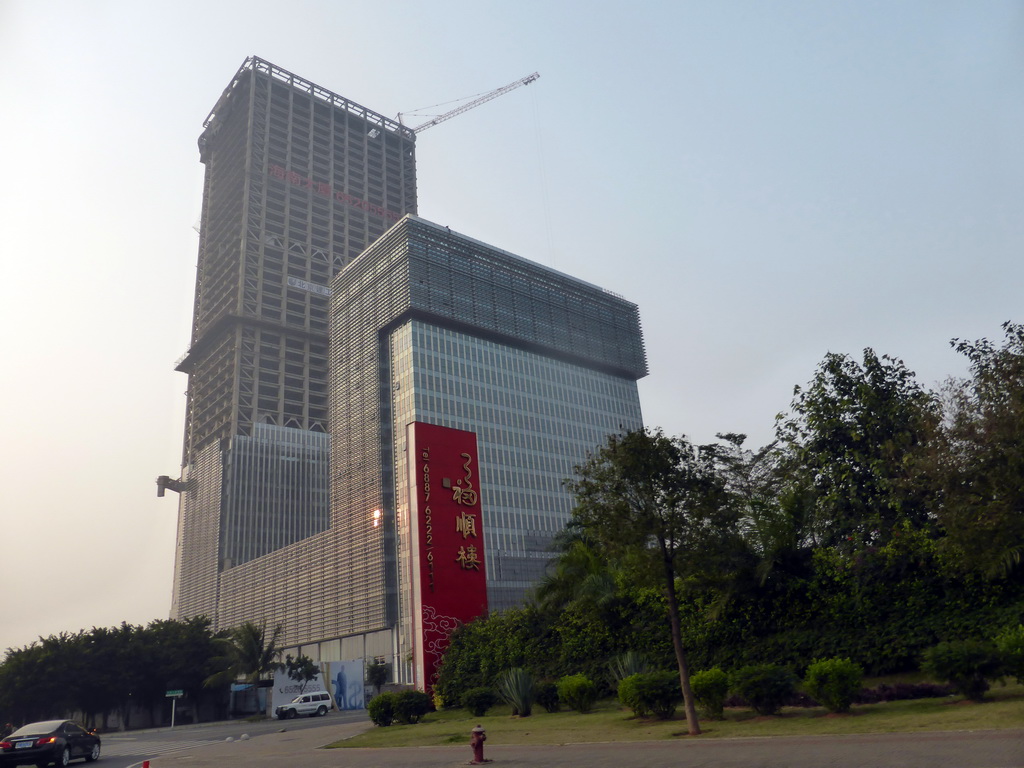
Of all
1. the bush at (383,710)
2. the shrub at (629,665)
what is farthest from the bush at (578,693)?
the bush at (383,710)

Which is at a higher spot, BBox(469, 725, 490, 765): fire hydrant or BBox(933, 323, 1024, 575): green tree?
BBox(933, 323, 1024, 575): green tree

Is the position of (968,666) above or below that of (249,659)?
below

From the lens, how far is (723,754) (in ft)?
44.5

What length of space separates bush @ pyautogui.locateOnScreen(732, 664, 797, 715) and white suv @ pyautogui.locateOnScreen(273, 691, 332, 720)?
142ft

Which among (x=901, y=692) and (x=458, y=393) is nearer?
(x=901, y=692)

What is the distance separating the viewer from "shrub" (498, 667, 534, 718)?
85.7ft

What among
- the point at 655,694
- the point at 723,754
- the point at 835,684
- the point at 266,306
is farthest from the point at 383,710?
the point at 266,306

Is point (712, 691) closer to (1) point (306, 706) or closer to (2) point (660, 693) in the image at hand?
(2) point (660, 693)

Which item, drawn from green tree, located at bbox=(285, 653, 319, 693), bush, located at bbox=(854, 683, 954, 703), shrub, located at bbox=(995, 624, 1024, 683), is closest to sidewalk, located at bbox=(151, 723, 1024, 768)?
shrub, located at bbox=(995, 624, 1024, 683)

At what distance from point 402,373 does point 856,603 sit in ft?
288

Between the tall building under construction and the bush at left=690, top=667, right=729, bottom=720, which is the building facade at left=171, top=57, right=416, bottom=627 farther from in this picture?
the bush at left=690, top=667, right=729, bottom=720

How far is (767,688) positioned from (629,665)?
8157 mm

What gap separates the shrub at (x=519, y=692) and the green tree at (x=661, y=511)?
9.00 meters

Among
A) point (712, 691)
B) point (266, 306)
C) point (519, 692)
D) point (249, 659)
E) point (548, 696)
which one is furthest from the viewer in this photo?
point (266, 306)
